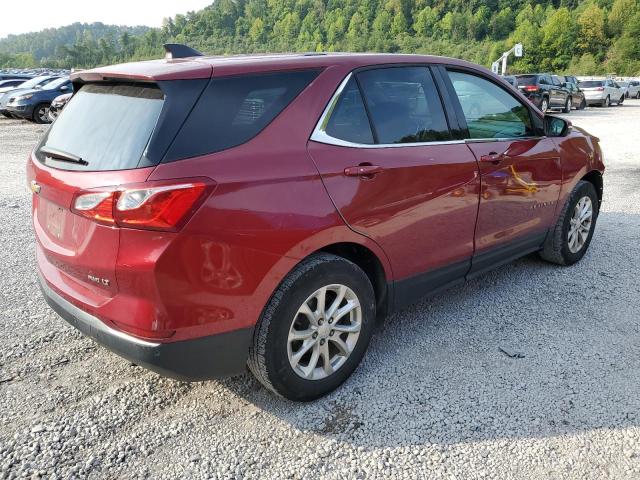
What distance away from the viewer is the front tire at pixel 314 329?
8.26 ft

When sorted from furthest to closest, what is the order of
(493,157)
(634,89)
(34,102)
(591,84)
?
(634,89) → (591,84) → (34,102) → (493,157)

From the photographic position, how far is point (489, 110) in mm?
3756

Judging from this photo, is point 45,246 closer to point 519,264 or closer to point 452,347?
point 452,347

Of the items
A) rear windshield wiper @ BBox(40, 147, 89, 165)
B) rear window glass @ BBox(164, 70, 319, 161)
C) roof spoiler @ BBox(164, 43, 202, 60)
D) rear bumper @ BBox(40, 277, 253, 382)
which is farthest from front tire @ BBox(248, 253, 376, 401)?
roof spoiler @ BBox(164, 43, 202, 60)

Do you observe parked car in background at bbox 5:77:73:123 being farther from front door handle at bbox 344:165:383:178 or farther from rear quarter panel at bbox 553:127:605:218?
front door handle at bbox 344:165:383:178

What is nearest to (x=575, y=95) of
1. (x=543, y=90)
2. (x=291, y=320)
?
(x=543, y=90)

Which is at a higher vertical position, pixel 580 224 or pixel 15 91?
pixel 580 224

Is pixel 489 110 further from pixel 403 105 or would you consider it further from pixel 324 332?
pixel 324 332

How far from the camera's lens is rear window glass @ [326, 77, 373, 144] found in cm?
273

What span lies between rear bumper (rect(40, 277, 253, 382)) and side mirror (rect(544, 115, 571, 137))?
3000mm

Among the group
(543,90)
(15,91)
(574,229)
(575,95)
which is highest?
(574,229)

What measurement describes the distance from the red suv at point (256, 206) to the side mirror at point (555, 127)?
1038 millimetres

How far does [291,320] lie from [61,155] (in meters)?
1.37

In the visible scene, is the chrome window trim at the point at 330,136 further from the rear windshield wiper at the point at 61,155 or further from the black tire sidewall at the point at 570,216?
the black tire sidewall at the point at 570,216
